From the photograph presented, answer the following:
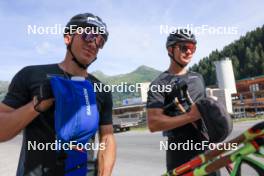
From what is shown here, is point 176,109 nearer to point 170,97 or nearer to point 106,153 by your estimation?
point 170,97

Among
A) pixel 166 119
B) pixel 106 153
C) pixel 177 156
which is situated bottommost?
pixel 177 156

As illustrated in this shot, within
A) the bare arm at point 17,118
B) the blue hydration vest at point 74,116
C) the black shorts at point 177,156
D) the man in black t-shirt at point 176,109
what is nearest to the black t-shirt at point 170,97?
the man in black t-shirt at point 176,109

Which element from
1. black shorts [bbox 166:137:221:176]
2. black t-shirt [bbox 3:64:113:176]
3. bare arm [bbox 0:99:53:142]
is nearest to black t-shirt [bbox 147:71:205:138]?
black shorts [bbox 166:137:221:176]

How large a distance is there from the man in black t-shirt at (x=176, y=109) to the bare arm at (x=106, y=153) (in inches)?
22.6

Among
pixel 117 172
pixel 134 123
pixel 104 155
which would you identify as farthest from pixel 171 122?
pixel 134 123

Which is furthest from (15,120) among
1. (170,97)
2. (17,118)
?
(170,97)

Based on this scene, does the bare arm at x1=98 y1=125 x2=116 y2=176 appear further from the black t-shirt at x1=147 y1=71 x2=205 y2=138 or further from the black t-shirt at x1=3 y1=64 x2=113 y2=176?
the black t-shirt at x1=147 y1=71 x2=205 y2=138

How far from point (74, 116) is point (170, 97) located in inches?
48.4

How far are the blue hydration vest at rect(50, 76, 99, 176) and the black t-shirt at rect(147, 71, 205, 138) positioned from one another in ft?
3.27

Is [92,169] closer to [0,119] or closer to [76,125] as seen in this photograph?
[76,125]

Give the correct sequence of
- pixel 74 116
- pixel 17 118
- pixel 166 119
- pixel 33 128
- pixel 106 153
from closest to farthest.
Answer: pixel 17 118, pixel 74 116, pixel 33 128, pixel 106 153, pixel 166 119

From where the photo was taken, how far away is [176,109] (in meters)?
3.37

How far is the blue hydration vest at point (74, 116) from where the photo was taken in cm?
233

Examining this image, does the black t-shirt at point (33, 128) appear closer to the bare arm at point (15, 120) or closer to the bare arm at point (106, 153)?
the bare arm at point (15, 120)
